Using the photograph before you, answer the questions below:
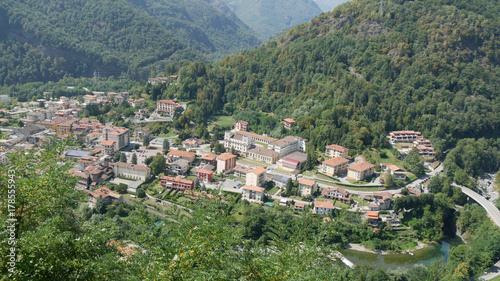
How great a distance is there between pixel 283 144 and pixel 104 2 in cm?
5026

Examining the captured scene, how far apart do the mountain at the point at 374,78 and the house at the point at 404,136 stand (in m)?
0.80

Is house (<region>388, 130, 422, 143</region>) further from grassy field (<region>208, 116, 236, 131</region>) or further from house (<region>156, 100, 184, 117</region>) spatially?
house (<region>156, 100, 184, 117</region>)

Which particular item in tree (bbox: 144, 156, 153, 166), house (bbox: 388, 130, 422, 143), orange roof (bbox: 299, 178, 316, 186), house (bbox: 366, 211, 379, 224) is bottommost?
house (bbox: 366, 211, 379, 224)

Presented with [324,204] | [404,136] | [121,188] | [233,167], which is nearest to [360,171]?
[324,204]

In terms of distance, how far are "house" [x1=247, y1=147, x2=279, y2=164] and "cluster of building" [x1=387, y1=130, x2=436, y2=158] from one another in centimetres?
925

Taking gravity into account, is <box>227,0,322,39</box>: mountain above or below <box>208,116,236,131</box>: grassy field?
above

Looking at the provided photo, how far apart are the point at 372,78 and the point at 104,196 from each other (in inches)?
980

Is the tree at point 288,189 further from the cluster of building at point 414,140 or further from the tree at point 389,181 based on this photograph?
the cluster of building at point 414,140

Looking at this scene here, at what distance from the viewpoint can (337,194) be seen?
21.5 meters

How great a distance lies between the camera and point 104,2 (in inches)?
2469

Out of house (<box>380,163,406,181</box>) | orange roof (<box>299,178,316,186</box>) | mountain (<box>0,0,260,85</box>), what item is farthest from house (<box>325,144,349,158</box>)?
mountain (<box>0,0,260,85</box>)

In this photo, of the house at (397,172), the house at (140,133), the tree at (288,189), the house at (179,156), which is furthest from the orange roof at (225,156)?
the house at (397,172)

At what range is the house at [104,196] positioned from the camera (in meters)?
19.6

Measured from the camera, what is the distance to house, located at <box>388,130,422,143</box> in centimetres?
2847
